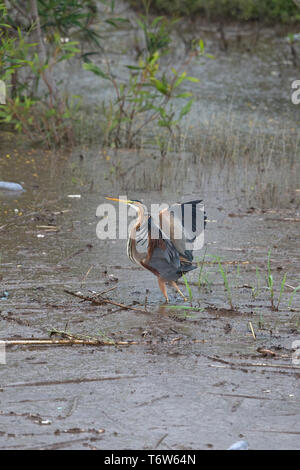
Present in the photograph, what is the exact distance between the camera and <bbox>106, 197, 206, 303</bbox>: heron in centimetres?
480

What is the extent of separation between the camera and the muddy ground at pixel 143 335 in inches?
134

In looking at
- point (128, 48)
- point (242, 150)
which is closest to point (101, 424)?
point (242, 150)

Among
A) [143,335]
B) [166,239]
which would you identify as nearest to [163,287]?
[166,239]

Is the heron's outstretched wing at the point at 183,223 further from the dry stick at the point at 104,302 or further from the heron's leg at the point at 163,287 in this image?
the dry stick at the point at 104,302

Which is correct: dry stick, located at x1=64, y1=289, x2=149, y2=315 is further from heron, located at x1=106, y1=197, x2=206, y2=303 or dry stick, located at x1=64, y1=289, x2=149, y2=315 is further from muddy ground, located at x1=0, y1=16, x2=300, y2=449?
heron, located at x1=106, y1=197, x2=206, y2=303

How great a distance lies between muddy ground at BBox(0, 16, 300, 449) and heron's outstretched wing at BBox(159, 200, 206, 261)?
0.40 metres

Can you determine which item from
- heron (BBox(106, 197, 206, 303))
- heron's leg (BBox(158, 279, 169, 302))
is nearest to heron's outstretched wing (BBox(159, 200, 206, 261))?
heron (BBox(106, 197, 206, 303))

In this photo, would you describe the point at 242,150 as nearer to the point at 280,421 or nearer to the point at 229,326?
the point at 229,326

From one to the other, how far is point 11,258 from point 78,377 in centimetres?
213

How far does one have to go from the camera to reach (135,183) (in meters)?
8.25

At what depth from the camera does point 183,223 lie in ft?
16.3

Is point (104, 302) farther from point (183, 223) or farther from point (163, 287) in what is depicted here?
point (183, 223)

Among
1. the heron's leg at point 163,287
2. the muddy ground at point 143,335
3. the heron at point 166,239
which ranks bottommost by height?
the muddy ground at point 143,335

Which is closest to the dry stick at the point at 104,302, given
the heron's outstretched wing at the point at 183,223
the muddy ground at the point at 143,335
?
the muddy ground at the point at 143,335
